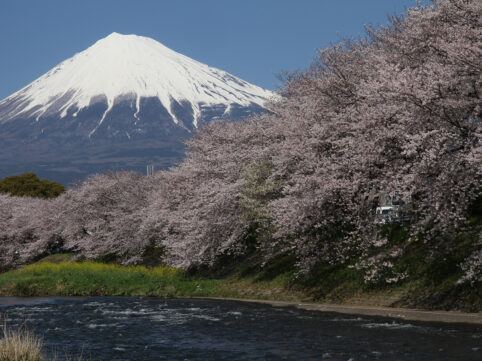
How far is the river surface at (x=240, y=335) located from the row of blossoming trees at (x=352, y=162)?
3479 mm

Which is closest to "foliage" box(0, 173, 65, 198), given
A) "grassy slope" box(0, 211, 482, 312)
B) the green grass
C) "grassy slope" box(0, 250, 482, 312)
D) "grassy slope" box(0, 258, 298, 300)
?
"grassy slope" box(0, 250, 482, 312)

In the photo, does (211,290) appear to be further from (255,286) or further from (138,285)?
(138,285)

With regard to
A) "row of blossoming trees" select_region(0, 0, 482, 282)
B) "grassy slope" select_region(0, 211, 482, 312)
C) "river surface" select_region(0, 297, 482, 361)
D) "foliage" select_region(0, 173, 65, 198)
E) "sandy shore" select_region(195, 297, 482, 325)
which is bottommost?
"river surface" select_region(0, 297, 482, 361)

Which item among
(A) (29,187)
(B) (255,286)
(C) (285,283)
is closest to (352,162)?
(C) (285,283)

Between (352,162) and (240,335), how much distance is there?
9.17 metres

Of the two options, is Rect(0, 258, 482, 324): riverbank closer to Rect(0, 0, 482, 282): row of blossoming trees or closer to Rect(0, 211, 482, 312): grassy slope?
Rect(0, 211, 482, 312): grassy slope

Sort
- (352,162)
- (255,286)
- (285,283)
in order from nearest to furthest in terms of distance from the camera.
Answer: (352,162) < (285,283) < (255,286)

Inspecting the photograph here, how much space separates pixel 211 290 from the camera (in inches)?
1548

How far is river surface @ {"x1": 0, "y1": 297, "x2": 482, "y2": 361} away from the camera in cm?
1925

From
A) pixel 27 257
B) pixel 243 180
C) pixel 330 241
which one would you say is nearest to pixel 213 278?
pixel 243 180

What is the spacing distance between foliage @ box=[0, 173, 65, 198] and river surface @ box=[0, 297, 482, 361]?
7230 centimetres

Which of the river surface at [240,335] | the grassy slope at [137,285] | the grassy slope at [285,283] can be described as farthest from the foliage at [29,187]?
the river surface at [240,335]

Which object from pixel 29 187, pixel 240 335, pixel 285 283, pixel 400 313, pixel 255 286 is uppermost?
pixel 29 187

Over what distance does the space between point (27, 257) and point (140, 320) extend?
48018 millimetres
